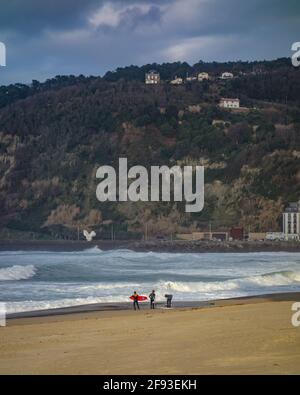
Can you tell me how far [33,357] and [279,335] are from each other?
12.3 feet

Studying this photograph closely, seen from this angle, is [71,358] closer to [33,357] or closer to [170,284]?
[33,357]

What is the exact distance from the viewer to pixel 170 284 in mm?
31250

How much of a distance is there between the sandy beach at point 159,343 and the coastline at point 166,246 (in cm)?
5708

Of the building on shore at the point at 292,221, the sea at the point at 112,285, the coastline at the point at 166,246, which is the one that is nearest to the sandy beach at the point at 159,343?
the sea at the point at 112,285

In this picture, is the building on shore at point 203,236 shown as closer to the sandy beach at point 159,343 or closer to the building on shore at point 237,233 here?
the building on shore at point 237,233

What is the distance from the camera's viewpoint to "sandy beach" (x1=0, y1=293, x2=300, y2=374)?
12188 millimetres

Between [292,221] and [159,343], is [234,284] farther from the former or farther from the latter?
[292,221]

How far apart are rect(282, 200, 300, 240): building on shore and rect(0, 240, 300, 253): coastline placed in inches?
133

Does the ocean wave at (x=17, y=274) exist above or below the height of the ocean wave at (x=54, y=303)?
below

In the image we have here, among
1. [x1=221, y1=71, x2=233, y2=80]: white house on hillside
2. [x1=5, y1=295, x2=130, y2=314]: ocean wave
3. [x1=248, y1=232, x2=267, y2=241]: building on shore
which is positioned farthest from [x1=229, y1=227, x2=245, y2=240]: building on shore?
[x1=221, y1=71, x2=233, y2=80]: white house on hillside

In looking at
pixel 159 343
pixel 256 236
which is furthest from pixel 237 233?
pixel 159 343

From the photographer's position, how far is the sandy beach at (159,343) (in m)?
12.2

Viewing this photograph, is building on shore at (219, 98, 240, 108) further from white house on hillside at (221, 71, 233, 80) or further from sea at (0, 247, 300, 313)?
sea at (0, 247, 300, 313)

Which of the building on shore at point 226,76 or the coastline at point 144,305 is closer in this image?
the coastline at point 144,305
